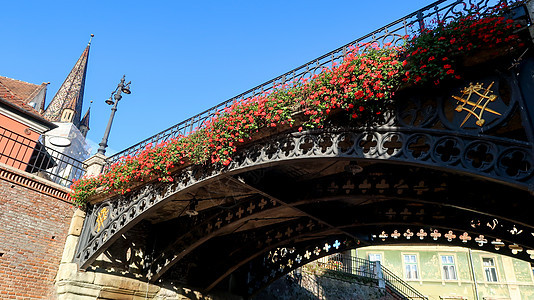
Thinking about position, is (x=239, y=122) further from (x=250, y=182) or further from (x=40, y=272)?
(x=40, y=272)

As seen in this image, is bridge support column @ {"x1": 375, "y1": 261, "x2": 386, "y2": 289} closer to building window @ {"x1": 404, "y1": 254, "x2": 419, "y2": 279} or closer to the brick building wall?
building window @ {"x1": 404, "y1": 254, "x2": 419, "y2": 279}

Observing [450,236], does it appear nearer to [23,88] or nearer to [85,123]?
[23,88]

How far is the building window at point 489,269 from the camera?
24.1 meters

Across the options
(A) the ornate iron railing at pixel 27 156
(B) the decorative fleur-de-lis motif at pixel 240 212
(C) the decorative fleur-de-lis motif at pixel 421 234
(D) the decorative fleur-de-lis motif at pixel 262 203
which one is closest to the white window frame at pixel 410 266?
(C) the decorative fleur-de-lis motif at pixel 421 234

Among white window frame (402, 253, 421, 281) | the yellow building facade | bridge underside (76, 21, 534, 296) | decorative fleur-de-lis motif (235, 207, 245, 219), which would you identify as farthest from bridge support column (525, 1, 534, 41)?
white window frame (402, 253, 421, 281)

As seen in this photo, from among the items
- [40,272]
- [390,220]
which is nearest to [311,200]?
[390,220]

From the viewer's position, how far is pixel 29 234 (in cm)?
1002

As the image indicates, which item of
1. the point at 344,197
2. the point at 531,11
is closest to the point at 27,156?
the point at 344,197

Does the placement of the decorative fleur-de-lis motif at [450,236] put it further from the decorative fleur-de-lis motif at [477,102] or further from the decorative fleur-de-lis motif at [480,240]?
the decorative fleur-de-lis motif at [477,102]

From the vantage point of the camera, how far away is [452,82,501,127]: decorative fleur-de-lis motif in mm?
4789

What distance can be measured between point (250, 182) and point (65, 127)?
81.7 ft

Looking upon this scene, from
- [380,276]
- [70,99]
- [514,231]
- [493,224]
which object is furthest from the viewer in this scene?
[70,99]

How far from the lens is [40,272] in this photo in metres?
10.0

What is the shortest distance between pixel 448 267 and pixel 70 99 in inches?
1978
